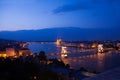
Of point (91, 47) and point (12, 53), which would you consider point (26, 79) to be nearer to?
point (12, 53)

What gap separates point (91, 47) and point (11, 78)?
3933cm

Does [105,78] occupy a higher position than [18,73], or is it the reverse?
[105,78]

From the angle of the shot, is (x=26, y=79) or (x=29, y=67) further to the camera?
(x=29, y=67)

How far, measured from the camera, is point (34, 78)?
26.5 feet

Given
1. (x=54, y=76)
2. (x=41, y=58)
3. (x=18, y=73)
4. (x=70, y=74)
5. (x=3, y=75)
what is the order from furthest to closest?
(x=41, y=58)
(x=70, y=74)
(x=54, y=76)
(x=18, y=73)
(x=3, y=75)

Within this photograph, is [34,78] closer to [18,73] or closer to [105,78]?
[18,73]

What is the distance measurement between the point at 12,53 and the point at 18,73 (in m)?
16.1

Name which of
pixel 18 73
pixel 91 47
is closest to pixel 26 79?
pixel 18 73

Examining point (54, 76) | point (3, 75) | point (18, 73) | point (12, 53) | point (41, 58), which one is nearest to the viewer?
point (3, 75)

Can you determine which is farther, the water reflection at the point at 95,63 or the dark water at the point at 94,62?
the dark water at the point at 94,62

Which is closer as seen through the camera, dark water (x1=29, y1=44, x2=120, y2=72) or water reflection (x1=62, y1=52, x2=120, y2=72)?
water reflection (x1=62, y1=52, x2=120, y2=72)

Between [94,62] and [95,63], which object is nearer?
[95,63]

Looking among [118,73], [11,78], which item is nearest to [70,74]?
[11,78]

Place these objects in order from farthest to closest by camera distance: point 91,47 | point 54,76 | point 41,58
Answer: point 91,47 < point 41,58 < point 54,76
